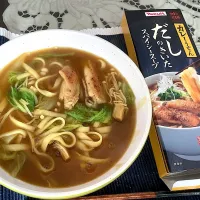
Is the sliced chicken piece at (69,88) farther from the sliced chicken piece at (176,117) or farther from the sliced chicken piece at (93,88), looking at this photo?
the sliced chicken piece at (176,117)

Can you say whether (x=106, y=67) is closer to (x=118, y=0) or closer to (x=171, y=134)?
(x=171, y=134)

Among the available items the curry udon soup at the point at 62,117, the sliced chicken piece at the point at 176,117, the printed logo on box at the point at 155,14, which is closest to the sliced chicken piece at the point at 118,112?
the curry udon soup at the point at 62,117

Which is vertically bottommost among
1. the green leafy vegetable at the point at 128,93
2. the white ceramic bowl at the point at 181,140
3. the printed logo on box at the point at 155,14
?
the white ceramic bowl at the point at 181,140

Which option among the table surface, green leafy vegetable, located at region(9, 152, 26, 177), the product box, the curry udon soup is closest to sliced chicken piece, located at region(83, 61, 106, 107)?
the curry udon soup

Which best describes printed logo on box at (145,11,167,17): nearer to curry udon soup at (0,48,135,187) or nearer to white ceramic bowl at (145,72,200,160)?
curry udon soup at (0,48,135,187)

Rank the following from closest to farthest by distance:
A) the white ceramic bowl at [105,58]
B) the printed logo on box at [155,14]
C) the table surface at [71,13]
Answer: the white ceramic bowl at [105,58]
the printed logo on box at [155,14]
the table surface at [71,13]

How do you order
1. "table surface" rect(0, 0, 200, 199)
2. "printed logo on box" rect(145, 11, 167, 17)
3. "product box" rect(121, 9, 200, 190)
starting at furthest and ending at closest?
"table surface" rect(0, 0, 200, 199) < "printed logo on box" rect(145, 11, 167, 17) < "product box" rect(121, 9, 200, 190)
